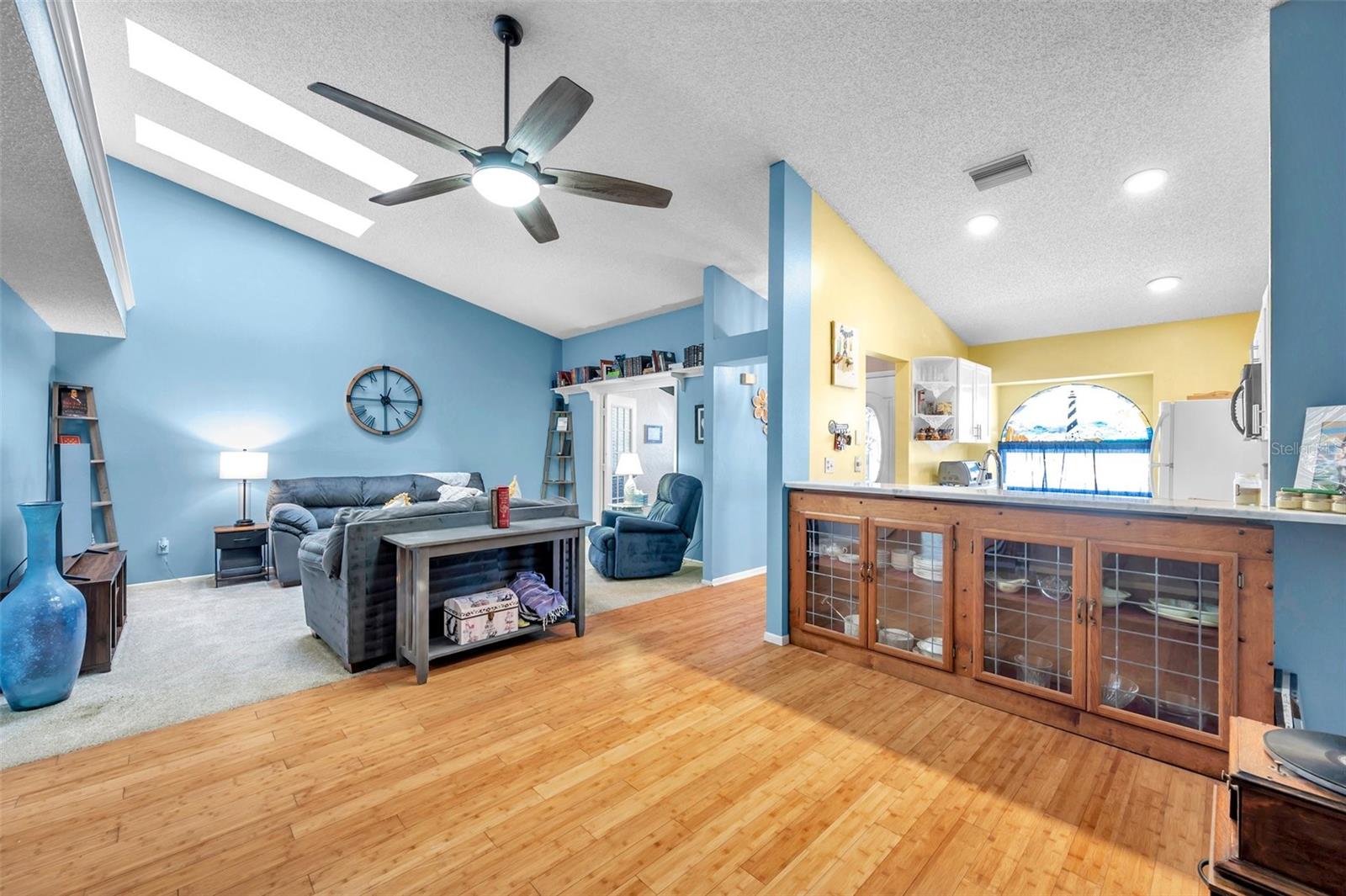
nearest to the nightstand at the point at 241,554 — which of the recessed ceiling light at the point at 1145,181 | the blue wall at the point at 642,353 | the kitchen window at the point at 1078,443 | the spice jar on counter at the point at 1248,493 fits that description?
the blue wall at the point at 642,353

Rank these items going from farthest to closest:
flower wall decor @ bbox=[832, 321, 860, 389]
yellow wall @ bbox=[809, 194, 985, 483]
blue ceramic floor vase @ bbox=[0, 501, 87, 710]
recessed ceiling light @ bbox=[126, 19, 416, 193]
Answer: flower wall decor @ bbox=[832, 321, 860, 389], yellow wall @ bbox=[809, 194, 985, 483], recessed ceiling light @ bbox=[126, 19, 416, 193], blue ceramic floor vase @ bbox=[0, 501, 87, 710]

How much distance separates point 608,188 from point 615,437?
4.98 metres

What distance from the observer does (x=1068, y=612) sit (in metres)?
2.37

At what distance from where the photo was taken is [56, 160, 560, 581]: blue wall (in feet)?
15.8

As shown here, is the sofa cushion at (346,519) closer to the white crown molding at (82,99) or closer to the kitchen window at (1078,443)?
the white crown molding at (82,99)

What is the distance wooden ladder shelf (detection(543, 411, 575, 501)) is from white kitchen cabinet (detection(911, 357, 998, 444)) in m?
4.51

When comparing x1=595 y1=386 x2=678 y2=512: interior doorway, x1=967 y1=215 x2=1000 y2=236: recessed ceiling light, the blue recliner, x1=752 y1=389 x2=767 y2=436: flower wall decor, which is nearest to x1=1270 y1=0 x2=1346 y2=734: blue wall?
x1=967 y1=215 x2=1000 y2=236: recessed ceiling light

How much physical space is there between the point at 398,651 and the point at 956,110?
420 centimetres

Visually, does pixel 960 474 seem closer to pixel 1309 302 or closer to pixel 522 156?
pixel 1309 302

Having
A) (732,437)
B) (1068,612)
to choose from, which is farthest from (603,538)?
(1068,612)

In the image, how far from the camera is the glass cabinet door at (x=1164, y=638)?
198 centimetres

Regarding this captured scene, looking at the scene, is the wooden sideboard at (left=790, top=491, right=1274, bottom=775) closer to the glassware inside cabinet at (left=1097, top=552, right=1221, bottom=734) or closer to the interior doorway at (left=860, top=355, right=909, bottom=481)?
the glassware inside cabinet at (left=1097, top=552, right=1221, bottom=734)

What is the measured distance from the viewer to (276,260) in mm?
5559

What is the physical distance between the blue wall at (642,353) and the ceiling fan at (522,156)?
275cm
